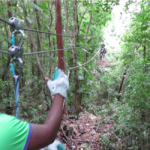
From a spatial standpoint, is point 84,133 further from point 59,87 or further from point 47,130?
point 47,130

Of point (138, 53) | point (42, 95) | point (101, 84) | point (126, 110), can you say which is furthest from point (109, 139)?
point (101, 84)

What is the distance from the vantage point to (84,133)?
3.39 metres

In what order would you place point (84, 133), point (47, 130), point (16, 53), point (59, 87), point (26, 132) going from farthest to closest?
point (84, 133) < point (59, 87) < point (16, 53) < point (47, 130) < point (26, 132)

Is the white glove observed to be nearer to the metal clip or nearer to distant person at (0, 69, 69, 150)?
distant person at (0, 69, 69, 150)

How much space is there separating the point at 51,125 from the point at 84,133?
9.14ft

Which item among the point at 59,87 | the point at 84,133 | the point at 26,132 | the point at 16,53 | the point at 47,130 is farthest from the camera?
the point at 84,133

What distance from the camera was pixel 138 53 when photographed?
5000mm

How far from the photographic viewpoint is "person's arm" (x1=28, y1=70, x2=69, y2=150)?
74 cm

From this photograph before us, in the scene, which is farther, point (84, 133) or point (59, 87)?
point (84, 133)

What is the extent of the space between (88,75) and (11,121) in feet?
11.9

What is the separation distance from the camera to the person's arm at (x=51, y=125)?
0.74 metres

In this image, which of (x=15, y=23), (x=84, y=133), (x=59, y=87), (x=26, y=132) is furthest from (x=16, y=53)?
(x=84, y=133)

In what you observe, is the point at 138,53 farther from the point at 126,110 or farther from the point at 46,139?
the point at 46,139

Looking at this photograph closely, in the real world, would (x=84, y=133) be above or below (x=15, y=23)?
below
